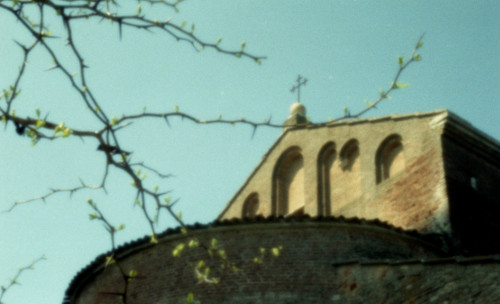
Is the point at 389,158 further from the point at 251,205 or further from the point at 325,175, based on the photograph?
the point at 251,205

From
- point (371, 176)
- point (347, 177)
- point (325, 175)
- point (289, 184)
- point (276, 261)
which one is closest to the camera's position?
point (276, 261)

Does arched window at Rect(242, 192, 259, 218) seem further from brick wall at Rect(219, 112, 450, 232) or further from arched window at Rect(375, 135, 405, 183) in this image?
arched window at Rect(375, 135, 405, 183)

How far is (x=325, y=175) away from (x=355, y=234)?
15.8 feet

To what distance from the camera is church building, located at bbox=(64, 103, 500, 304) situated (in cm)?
1130

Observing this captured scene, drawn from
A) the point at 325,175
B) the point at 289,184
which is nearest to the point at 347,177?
the point at 325,175

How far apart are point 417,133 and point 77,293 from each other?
23.4 feet

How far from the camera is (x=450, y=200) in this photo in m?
14.1

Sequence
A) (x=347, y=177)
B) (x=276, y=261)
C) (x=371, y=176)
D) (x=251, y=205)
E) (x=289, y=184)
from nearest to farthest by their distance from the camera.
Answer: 1. (x=276, y=261)
2. (x=371, y=176)
3. (x=347, y=177)
4. (x=289, y=184)
5. (x=251, y=205)

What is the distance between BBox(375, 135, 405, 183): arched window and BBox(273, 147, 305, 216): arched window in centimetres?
218

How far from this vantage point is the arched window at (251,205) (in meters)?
18.9

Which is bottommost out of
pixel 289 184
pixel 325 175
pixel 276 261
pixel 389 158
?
pixel 276 261

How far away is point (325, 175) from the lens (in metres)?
17.5

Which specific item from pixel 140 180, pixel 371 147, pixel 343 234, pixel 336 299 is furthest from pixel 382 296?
pixel 140 180

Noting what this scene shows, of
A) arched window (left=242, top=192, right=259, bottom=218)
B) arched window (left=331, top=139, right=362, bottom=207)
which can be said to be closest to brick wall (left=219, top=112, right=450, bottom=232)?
arched window (left=331, top=139, right=362, bottom=207)
